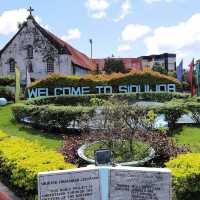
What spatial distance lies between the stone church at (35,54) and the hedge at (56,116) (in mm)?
30662

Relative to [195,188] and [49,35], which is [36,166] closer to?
[195,188]

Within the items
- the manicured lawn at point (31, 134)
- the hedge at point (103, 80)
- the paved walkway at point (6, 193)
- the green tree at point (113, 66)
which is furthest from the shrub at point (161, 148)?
the green tree at point (113, 66)

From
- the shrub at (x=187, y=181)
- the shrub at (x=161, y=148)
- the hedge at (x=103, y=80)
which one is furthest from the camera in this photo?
the hedge at (x=103, y=80)

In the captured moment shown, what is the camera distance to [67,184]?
5.35 metres

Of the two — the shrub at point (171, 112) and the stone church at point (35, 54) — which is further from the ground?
the stone church at point (35, 54)

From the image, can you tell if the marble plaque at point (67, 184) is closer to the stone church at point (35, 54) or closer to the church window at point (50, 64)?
the stone church at point (35, 54)

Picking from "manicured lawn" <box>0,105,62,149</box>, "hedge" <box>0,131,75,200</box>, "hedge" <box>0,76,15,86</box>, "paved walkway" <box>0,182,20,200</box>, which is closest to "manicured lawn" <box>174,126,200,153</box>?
"manicured lawn" <box>0,105,62,149</box>

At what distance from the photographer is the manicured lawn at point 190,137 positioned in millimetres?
12393

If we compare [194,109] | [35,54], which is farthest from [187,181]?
[35,54]

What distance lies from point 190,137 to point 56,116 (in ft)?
13.6

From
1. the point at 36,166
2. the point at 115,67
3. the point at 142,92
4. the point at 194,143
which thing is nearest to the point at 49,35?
the point at 115,67

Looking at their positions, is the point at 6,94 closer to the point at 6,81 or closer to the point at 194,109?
the point at 6,81

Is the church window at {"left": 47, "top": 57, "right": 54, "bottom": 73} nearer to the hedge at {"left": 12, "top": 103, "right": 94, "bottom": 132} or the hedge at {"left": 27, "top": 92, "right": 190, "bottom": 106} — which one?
the hedge at {"left": 27, "top": 92, "right": 190, "bottom": 106}

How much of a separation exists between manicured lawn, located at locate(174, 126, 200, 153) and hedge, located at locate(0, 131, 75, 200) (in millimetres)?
4081
